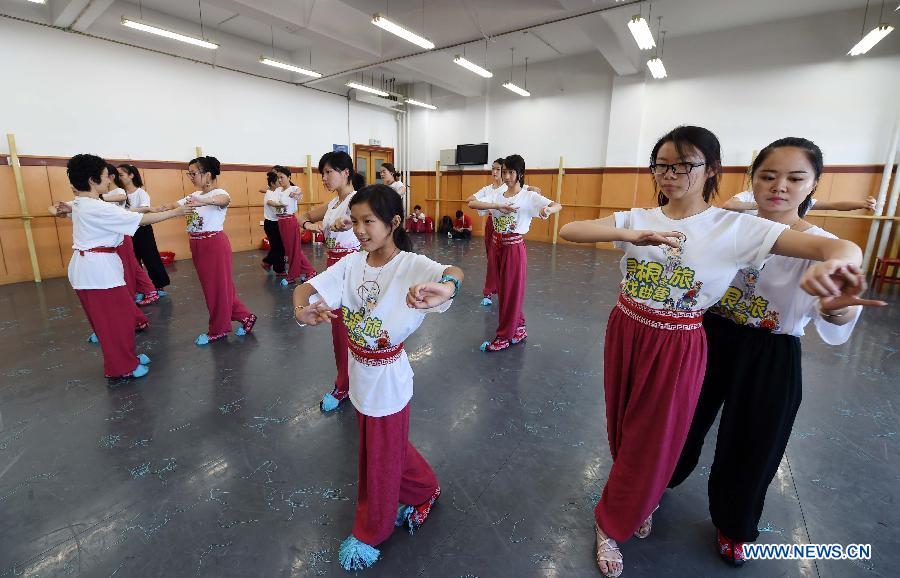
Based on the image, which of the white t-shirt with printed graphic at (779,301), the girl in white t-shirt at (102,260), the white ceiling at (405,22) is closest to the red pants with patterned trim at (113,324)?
the girl in white t-shirt at (102,260)

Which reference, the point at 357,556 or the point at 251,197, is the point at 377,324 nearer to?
the point at 357,556

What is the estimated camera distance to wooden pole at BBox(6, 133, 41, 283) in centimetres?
559

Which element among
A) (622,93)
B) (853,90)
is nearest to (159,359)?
(622,93)

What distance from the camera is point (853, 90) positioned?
6883 millimetres

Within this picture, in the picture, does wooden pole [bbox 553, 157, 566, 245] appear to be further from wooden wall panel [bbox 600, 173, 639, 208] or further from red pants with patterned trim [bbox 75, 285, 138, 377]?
red pants with patterned trim [bbox 75, 285, 138, 377]

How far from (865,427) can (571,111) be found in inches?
355

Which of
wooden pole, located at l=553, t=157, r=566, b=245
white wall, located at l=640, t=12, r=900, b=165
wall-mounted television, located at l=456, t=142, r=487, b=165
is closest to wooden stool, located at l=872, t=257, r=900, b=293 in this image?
white wall, located at l=640, t=12, r=900, b=165

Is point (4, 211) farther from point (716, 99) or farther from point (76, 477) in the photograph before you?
point (716, 99)

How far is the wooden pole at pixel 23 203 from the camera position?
5.59 metres

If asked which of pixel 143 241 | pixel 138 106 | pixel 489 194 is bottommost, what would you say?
pixel 143 241

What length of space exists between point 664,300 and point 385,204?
103 centimetres

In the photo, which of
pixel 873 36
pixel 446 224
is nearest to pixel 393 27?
pixel 873 36

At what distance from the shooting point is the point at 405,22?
299 inches

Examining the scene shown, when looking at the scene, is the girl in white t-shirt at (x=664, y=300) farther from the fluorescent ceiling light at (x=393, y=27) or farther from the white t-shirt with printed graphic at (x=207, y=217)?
the fluorescent ceiling light at (x=393, y=27)
